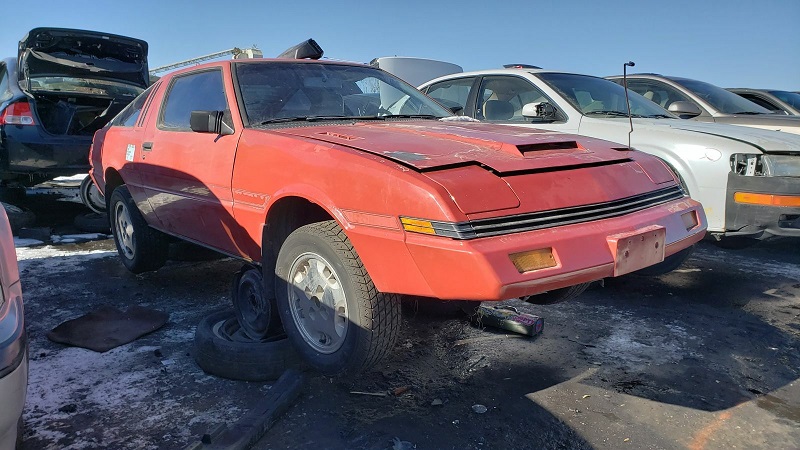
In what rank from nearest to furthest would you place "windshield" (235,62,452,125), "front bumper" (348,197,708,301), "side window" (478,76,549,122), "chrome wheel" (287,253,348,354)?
"front bumper" (348,197,708,301)
"chrome wheel" (287,253,348,354)
"windshield" (235,62,452,125)
"side window" (478,76,549,122)

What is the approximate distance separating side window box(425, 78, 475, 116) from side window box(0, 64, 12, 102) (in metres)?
4.46

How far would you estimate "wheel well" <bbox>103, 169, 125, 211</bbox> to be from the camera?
15.6ft

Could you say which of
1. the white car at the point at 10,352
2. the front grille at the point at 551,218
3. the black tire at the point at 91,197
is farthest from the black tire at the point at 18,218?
the front grille at the point at 551,218

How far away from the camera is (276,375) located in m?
2.81

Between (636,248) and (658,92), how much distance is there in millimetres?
5067

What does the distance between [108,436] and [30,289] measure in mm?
2475

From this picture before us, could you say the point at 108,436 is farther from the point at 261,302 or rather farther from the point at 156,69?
the point at 156,69

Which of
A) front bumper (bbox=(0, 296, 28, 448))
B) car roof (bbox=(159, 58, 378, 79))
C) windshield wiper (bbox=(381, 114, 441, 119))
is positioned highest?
car roof (bbox=(159, 58, 378, 79))

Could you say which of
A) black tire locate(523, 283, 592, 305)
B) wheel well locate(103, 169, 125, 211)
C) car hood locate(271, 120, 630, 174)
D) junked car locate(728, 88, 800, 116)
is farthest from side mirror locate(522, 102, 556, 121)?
junked car locate(728, 88, 800, 116)

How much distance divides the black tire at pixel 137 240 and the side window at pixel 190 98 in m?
0.83

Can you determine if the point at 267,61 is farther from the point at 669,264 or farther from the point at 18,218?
the point at 18,218

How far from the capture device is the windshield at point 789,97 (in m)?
8.12

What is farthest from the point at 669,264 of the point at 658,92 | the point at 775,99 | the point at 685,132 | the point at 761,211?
the point at 775,99

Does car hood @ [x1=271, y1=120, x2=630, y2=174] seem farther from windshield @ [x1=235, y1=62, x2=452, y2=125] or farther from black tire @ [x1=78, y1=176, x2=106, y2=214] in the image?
black tire @ [x1=78, y1=176, x2=106, y2=214]
